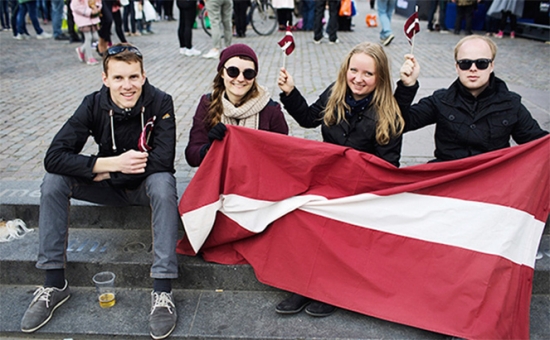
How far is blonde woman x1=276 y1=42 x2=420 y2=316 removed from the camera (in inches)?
134

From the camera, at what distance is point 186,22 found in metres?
11.1

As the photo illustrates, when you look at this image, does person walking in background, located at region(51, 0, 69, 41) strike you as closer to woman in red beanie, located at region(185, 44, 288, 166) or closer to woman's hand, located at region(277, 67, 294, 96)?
woman in red beanie, located at region(185, 44, 288, 166)

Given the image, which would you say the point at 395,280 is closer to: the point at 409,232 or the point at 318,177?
the point at 409,232

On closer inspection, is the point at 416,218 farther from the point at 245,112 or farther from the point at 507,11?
the point at 507,11

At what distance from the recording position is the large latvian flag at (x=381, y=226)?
304 centimetres

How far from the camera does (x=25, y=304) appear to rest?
3.50 m

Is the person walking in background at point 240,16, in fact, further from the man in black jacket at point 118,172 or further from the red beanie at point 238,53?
the man in black jacket at point 118,172

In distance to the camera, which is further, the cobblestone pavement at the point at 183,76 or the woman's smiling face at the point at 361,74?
the cobblestone pavement at the point at 183,76

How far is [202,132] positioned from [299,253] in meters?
1.03

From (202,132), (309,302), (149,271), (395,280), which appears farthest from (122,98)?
(395,280)

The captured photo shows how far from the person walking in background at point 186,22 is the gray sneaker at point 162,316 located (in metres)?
8.46

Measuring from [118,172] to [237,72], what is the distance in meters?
0.98

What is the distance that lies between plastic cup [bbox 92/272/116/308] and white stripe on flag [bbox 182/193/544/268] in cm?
57

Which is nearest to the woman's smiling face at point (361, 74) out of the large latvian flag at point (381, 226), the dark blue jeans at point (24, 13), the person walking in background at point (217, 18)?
the large latvian flag at point (381, 226)
